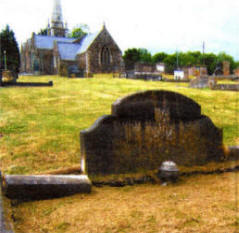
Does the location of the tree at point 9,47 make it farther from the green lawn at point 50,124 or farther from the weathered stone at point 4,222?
the weathered stone at point 4,222

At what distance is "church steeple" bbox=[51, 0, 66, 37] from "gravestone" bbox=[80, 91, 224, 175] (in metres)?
57.6

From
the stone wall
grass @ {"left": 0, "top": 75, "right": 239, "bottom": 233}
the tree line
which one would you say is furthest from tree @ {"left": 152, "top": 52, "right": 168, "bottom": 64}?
grass @ {"left": 0, "top": 75, "right": 239, "bottom": 233}

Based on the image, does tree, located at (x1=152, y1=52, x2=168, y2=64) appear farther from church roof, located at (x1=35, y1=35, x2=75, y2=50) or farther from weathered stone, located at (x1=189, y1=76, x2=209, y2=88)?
weathered stone, located at (x1=189, y1=76, x2=209, y2=88)

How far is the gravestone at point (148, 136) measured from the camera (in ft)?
14.5

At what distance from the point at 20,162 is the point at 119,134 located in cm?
260

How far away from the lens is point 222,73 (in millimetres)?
42469

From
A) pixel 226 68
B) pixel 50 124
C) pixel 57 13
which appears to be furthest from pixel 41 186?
pixel 57 13

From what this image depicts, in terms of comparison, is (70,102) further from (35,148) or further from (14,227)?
(14,227)

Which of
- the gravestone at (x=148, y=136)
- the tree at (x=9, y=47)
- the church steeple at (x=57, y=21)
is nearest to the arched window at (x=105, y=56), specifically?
the tree at (x=9, y=47)

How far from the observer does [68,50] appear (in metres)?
42.8

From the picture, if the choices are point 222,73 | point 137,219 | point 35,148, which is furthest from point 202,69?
point 137,219

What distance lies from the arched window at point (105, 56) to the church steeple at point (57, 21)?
21.0 meters

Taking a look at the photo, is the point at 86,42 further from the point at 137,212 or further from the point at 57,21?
the point at 137,212

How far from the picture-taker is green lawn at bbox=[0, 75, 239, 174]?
5957mm
